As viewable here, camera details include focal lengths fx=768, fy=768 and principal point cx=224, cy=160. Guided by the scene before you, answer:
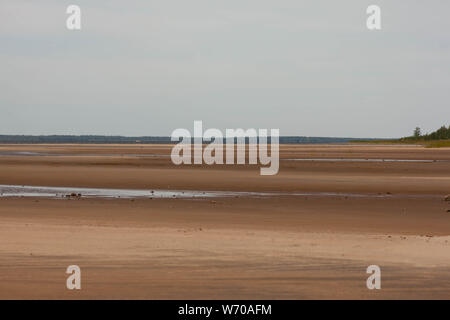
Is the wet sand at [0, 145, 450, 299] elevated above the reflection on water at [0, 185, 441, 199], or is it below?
below

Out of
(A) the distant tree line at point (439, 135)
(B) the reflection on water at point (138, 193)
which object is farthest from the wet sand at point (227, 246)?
(A) the distant tree line at point (439, 135)

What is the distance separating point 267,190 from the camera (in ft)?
99.2

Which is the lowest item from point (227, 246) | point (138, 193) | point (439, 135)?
point (227, 246)

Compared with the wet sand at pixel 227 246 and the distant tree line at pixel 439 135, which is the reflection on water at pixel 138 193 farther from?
the distant tree line at pixel 439 135

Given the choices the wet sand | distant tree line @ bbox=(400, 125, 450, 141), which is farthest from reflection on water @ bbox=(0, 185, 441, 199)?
distant tree line @ bbox=(400, 125, 450, 141)

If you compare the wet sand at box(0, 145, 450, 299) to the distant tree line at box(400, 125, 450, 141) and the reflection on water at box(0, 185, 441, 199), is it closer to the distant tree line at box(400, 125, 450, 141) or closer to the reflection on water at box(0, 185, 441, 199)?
the reflection on water at box(0, 185, 441, 199)

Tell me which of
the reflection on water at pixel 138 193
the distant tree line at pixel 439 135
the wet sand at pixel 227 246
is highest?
the distant tree line at pixel 439 135

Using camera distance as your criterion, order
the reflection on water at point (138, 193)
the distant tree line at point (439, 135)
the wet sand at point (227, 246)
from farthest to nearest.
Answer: the distant tree line at point (439, 135) → the reflection on water at point (138, 193) → the wet sand at point (227, 246)

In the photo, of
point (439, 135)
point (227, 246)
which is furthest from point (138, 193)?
point (439, 135)

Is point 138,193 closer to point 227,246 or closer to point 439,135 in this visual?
point 227,246

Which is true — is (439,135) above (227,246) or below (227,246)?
above

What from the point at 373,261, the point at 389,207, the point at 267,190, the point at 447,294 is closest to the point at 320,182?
the point at 267,190

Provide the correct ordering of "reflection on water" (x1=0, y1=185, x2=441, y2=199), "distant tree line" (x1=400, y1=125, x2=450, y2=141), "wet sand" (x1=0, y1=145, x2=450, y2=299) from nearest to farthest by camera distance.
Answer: "wet sand" (x1=0, y1=145, x2=450, y2=299)
"reflection on water" (x1=0, y1=185, x2=441, y2=199)
"distant tree line" (x1=400, y1=125, x2=450, y2=141)
